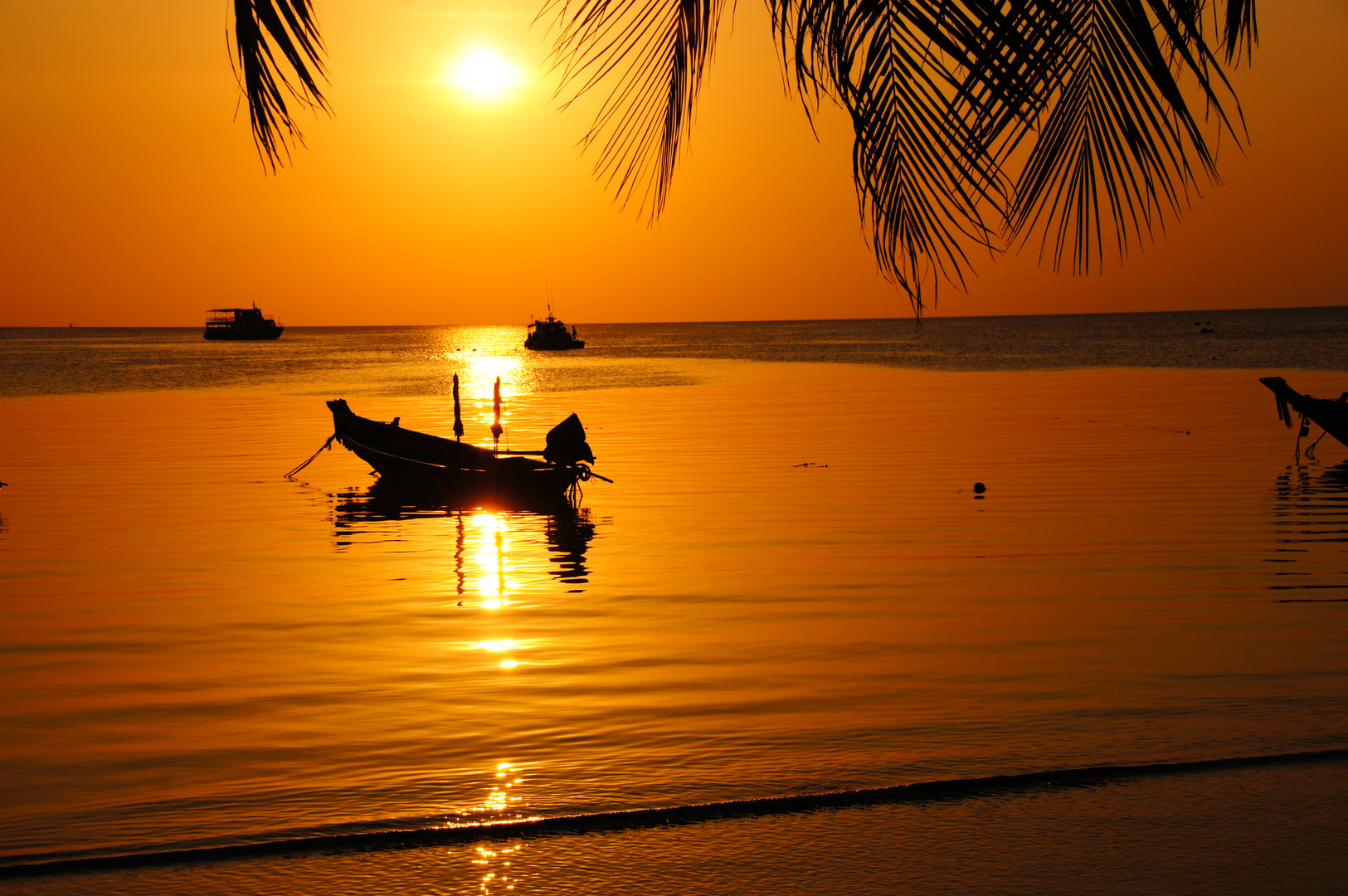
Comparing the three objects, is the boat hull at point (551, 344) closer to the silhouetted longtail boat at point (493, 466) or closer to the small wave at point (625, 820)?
the silhouetted longtail boat at point (493, 466)

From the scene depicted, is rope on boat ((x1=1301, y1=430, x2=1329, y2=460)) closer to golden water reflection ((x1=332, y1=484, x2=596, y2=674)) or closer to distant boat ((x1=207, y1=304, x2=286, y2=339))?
golden water reflection ((x1=332, y1=484, x2=596, y2=674))

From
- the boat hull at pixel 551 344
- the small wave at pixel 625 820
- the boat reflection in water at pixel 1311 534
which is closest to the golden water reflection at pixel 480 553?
the small wave at pixel 625 820

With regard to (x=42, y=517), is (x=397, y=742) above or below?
below

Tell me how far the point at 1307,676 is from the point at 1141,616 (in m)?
2.52

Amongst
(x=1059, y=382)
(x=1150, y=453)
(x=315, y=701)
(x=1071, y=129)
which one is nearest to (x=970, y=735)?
(x=315, y=701)

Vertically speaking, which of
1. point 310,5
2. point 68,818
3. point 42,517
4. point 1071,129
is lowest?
point 68,818

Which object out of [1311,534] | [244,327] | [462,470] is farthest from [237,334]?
[1311,534]

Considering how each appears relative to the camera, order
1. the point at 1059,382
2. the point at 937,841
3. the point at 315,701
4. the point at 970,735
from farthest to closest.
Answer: the point at 1059,382 → the point at 315,701 → the point at 970,735 → the point at 937,841

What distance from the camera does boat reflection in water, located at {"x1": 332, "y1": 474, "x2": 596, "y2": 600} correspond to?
15.4m

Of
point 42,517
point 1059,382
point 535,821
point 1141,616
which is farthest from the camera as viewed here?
point 1059,382

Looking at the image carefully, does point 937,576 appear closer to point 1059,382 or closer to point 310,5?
point 310,5

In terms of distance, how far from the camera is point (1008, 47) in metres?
1.94

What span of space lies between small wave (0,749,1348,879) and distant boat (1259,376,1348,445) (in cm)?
2188

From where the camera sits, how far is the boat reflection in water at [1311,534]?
1381cm
